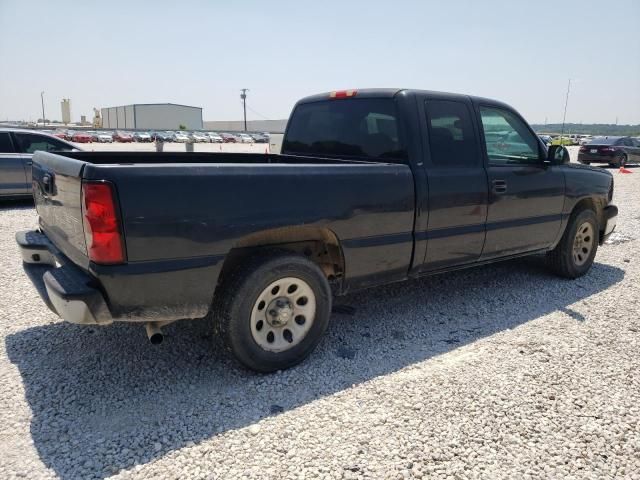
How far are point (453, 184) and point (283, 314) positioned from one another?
1779 millimetres

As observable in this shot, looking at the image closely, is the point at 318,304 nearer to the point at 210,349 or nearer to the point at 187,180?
the point at 210,349

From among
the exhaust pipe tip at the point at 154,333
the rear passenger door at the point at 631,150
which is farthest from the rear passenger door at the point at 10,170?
the rear passenger door at the point at 631,150

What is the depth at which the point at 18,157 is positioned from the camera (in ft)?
29.8

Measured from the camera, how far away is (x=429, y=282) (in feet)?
17.4

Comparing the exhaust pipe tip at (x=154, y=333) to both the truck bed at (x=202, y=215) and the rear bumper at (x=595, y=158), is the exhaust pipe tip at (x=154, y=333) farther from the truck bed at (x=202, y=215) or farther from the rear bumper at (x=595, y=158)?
the rear bumper at (x=595, y=158)

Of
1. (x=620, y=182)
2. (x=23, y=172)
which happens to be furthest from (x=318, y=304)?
(x=620, y=182)

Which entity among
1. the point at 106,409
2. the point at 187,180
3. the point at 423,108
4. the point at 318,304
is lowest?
the point at 106,409

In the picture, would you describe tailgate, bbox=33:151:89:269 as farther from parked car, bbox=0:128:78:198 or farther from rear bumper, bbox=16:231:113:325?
parked car, bbox=0:128:78:198

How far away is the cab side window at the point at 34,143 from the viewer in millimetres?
9297

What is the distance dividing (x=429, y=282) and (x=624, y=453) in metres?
2.86

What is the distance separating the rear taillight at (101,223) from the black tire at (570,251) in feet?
A: 15.1

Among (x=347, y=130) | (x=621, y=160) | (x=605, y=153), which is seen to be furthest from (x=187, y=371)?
(x=621, y=160)

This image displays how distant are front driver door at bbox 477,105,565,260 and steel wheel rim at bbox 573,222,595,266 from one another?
555 millimetres

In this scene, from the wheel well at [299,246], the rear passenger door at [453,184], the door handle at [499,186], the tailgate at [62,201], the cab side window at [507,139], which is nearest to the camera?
the tailgate at [62,201]
